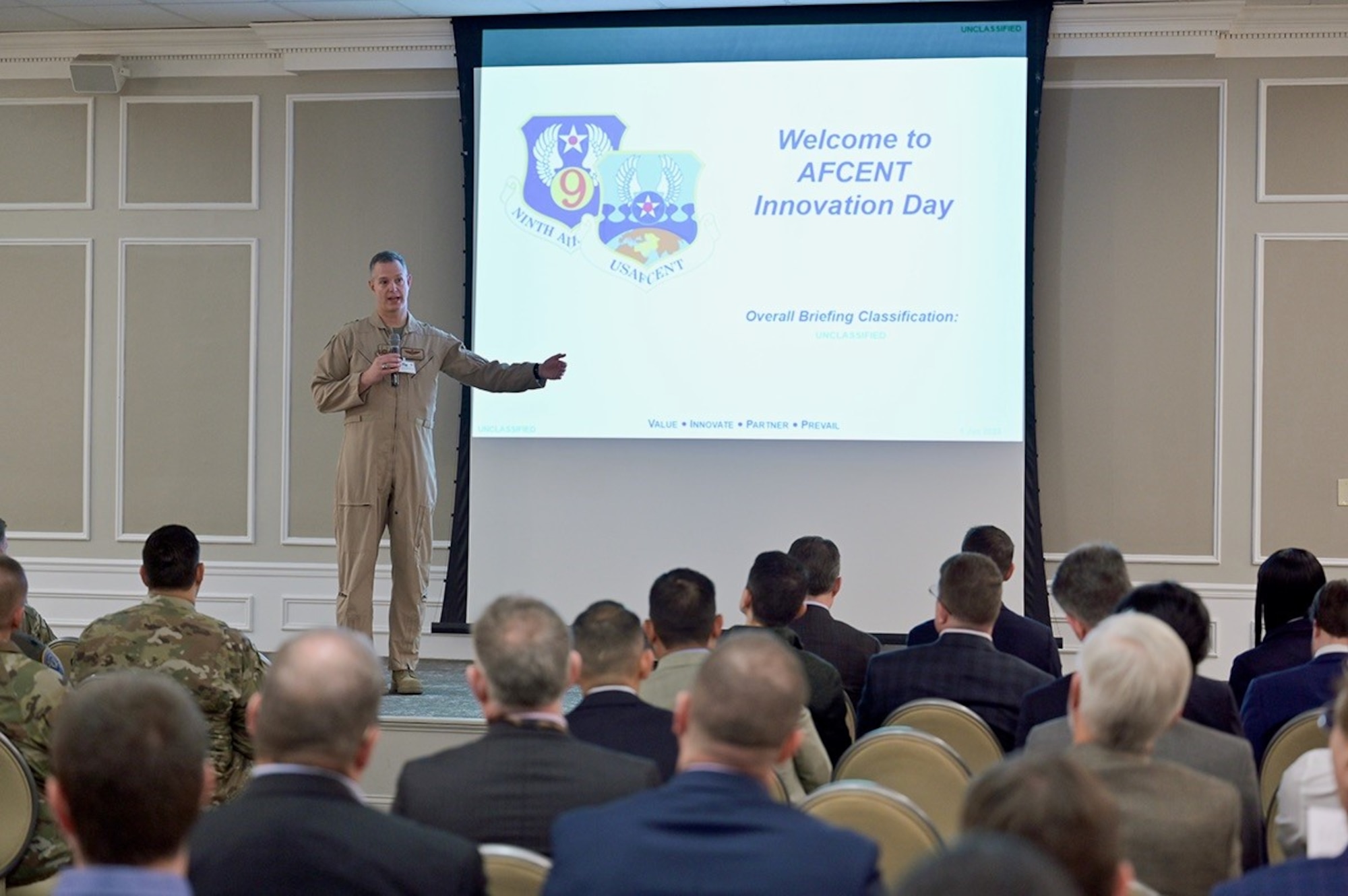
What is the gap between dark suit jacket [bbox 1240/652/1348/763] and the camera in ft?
10.6

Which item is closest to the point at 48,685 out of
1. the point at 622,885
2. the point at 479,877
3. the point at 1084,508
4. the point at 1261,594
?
the point at 479,877

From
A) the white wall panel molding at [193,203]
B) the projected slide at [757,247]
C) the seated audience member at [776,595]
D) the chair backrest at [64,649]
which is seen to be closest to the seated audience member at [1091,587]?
the seated audience member at [776,595]

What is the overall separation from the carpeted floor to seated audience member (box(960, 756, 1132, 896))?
3831mm

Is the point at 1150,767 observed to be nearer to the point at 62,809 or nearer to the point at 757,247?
the point at 62,809

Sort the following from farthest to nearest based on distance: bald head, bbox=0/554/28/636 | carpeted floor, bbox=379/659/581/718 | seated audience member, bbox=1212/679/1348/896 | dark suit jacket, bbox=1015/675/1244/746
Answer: carpeted floor, bbox=379/659/581/718, bald head, bbox=0/554/28/636, dark suit jacket, bbox=1015/675/1244/746, seated audience member, bbox=1212/679/1348/896

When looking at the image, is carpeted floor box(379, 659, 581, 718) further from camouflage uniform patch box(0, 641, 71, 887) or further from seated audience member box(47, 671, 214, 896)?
seated audience member box(47, 671, 214, 896)

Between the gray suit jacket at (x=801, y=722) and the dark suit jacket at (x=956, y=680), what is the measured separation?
1.02 ft

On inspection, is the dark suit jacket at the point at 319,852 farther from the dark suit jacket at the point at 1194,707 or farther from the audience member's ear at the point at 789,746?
the dark suit jacket at the point at 1194,707

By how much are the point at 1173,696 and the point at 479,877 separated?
107 cm

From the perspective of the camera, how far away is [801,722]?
9.81 ft

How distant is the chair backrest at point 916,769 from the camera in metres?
2.65

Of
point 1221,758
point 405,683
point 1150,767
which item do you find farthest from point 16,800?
point 405,683

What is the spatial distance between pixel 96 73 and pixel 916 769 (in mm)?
6284

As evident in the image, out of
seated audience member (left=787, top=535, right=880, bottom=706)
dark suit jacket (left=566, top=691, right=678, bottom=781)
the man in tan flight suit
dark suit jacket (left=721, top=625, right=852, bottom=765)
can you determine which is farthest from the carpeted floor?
dark suit jacket (left=566, top=691, right=678, bottom=781)
